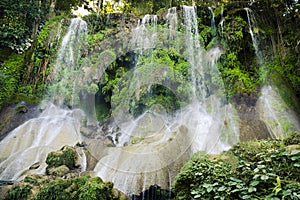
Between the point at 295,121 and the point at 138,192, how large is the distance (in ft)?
17.4

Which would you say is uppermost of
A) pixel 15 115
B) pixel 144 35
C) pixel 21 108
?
pixel 144 35

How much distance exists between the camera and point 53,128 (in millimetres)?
7723

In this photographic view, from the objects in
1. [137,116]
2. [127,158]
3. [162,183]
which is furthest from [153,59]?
[162,183]

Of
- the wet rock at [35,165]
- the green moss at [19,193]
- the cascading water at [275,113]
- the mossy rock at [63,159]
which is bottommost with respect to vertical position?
the green moss at [19,193]

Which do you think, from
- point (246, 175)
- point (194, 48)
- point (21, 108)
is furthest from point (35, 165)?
point (194, 48)

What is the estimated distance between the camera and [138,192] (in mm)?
4805

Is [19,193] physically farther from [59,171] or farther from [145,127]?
[145,127]

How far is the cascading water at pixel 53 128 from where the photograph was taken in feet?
20.7

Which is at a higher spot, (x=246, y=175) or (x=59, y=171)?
(x=246, y=175)

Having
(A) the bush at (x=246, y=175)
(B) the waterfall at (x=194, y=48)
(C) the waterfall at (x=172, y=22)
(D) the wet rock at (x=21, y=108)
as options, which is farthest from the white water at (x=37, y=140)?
(C) the waterfall at (x=172, y=22)

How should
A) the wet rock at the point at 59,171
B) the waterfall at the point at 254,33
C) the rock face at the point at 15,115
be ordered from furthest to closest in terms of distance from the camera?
the waterfall at the point at 254,33, the rock face at the point at 15,115, the wet rock at the point at 59,171

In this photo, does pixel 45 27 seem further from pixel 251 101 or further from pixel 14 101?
pixel 251 101

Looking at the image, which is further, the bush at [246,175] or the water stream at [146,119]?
the water stream at [146,119]

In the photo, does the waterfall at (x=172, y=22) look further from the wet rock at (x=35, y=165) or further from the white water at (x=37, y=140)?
the wet rock at (x=35, y=165)
